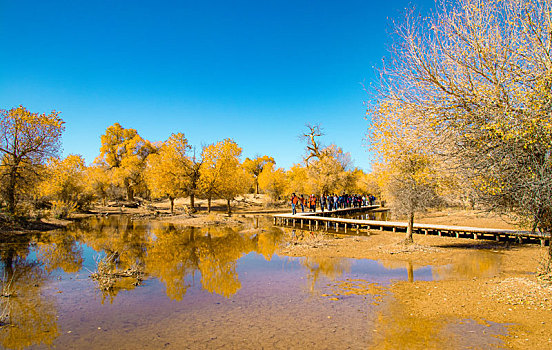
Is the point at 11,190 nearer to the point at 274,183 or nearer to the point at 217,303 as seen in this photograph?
the point at 217,303

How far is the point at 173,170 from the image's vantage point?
36.2 meters

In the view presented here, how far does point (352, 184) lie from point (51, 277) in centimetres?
4180

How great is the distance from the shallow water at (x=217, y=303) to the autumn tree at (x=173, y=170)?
1975 cm

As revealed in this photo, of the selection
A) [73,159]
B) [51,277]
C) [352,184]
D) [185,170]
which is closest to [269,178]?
[352,184]

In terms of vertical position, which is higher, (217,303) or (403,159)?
(403,159)

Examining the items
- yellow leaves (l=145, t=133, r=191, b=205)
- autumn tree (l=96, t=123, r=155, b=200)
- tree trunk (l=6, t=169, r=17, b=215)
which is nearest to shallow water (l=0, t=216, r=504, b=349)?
tree trunk (l=6, t=169, r=17, b=215)

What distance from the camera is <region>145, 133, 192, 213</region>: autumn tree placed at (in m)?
35.8

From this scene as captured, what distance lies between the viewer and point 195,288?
1021 cm

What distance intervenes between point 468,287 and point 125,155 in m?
56.9

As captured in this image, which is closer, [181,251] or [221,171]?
[181,251]

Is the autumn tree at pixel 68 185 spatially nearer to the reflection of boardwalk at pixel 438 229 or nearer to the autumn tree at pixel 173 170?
the autumn tree at pixel 173 170

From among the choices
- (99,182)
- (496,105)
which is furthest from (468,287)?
(99,182)

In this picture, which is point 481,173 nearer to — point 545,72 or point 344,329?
point 545,72

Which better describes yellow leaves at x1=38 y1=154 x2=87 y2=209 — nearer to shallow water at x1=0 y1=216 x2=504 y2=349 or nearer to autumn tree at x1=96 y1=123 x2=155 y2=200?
autumn tree at x1=96 y1=123 x2=155 y2=200
